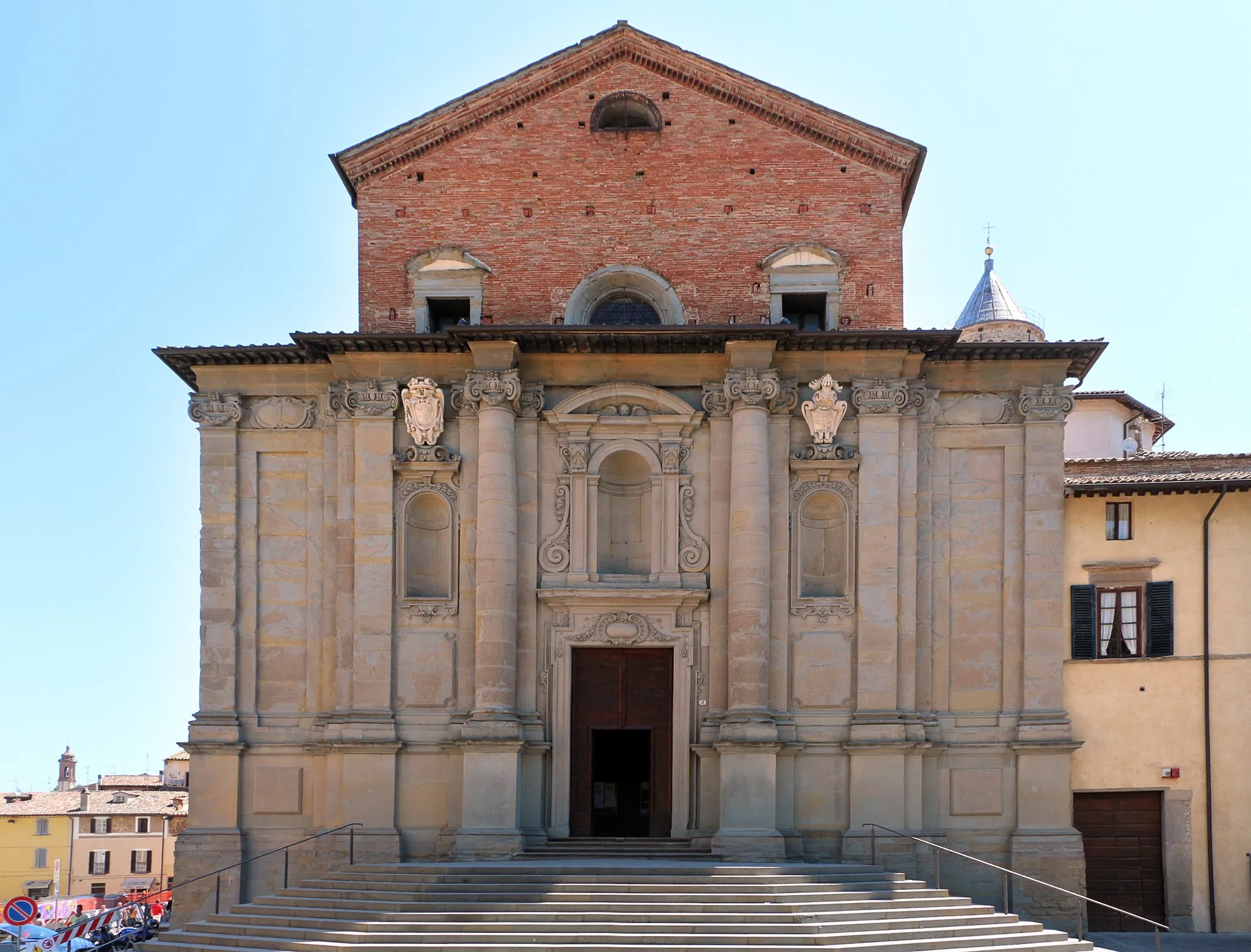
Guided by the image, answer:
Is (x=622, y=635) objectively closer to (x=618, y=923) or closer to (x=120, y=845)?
(x=618, y=923)

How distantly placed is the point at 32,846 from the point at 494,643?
51560 millimetres

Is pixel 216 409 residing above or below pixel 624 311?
below

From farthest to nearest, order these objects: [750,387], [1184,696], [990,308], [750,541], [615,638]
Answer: [990,308] → [1184,696] → [615,638] → [750,387] → [750,541]

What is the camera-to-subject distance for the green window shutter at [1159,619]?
25.6m

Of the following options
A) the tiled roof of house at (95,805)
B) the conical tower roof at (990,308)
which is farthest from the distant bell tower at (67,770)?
the conical tower roof at (990,308)

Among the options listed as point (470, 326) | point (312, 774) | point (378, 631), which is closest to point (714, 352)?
point (470, 326)

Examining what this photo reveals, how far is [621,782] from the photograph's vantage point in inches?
1018

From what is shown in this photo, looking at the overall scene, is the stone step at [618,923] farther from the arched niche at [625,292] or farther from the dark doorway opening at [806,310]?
the dark doorway opening at [806,310]

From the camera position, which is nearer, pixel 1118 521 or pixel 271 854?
pixel 271 854

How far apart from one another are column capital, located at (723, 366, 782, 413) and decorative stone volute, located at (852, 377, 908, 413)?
162 centimetres

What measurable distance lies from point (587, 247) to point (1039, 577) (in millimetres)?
10448

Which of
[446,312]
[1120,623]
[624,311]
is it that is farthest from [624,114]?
[1120,623]

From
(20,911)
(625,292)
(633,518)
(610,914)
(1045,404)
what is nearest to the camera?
(610,914)

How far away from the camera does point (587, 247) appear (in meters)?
26.0
